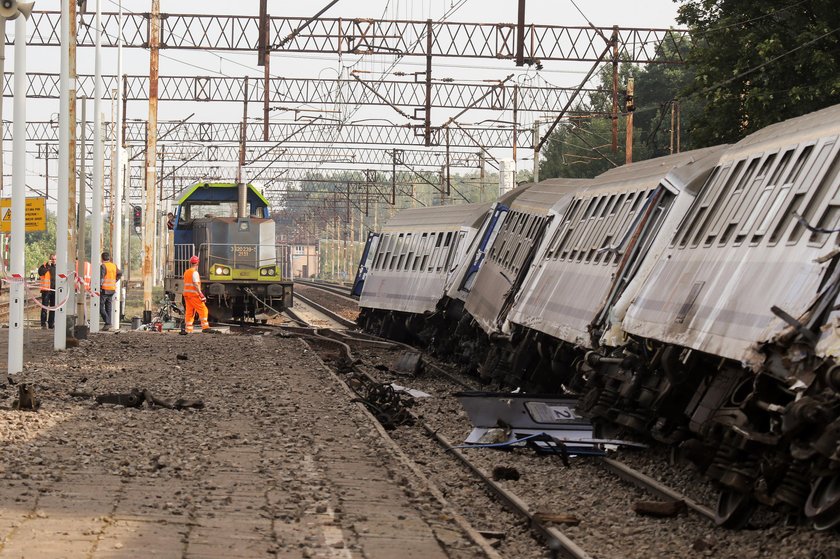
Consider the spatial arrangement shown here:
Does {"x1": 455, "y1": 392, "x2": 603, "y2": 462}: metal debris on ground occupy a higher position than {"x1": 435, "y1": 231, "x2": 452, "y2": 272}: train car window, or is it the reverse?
{"x1": 435, "y1": 231, "x2": 452, "y2": 272}: train car window

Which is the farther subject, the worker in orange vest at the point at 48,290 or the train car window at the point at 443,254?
the worker in orange vest at the point at 48,290

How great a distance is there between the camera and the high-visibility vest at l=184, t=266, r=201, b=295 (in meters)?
31.5

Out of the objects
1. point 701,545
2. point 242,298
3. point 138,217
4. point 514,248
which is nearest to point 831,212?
point 701,545

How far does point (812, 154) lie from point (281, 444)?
20.0 ft

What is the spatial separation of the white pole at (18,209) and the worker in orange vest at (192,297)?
11364 mm

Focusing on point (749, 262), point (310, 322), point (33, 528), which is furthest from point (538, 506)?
point (310, 322)

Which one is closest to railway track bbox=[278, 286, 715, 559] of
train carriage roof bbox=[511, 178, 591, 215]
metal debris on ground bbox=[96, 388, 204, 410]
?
metal debris on ground bbox=[96, 388, 204, 410]

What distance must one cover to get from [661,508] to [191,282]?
22121 mm

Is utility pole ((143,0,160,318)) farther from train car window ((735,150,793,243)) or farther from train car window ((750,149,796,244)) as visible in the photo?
train car window ((750,149,796,244))

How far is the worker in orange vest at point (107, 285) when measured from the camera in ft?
118

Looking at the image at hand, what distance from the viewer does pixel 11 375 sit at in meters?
20.0

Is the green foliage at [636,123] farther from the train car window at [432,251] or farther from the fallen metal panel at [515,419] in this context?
the fallen metal panel at [515,419]

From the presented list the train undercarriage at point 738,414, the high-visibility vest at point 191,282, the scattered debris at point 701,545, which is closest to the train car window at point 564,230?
the train undercarriage at point 738,414

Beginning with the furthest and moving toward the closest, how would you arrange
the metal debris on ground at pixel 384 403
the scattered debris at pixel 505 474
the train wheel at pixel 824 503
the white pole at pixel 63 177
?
1. the white pole at pixel 63 177
2. the metal debris on ground at pixel 384 403
3. the scattered debris at pixel 505 474
4. the train wheel at pixel 824 503
